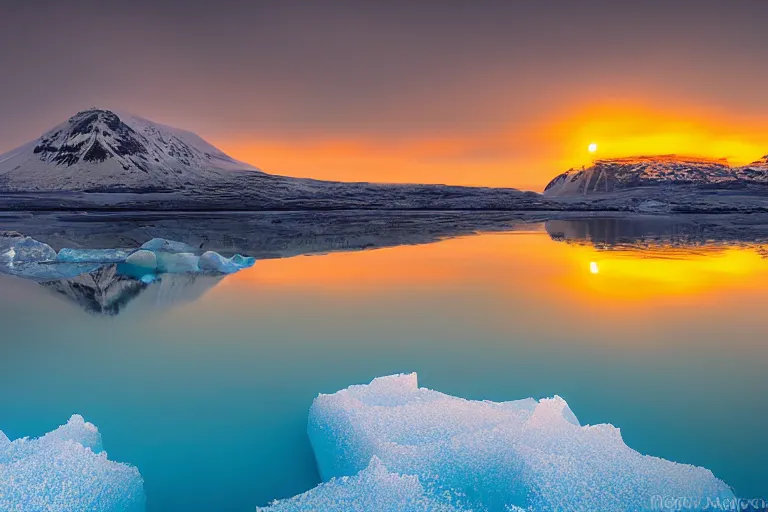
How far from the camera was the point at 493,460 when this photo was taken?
2084 millimetres

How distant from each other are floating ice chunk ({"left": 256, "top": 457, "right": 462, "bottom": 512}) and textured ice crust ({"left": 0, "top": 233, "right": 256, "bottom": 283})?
6.01 metres

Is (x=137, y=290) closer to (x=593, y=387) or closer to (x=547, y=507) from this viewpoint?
(x=593, y=387)

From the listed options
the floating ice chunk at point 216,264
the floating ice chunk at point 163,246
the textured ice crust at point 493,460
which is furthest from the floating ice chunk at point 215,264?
the textured ice crust at point 493,460

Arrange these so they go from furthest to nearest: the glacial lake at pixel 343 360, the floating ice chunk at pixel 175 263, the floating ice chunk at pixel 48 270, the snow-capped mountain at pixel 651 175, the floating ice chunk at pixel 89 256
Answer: the snow-capped mountain at pixel 651 175
the floating ice chunk at pixel 89 256
the floating ice chunk at pixel 175 263
the floating ice chunk at pixel 48 270
the glacial lake at pixel 343 360

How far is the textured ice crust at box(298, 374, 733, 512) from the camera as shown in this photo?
6.30 ft

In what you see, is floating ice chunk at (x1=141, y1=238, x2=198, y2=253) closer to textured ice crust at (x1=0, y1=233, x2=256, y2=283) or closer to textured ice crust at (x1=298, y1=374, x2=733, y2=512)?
textured ice crust at (x1=0, y1=233, x2=256, y2=283)

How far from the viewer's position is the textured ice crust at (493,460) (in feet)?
6.30

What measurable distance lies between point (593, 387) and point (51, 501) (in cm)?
271

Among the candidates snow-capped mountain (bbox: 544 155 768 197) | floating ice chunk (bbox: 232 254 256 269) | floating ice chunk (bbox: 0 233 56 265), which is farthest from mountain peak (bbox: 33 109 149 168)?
floating ice chunk (bbox: 232 254 256 269)

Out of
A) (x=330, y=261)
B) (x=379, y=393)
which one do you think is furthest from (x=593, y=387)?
(x=330, y=261)

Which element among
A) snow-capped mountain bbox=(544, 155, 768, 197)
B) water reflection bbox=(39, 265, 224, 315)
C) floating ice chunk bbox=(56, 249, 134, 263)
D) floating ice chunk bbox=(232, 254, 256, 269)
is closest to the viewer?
water reflection bbox=(39, 265, 224, 315)

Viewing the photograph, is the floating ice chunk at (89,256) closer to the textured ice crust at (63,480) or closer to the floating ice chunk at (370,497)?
the textured ice crust at (63,480)

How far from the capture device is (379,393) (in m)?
2.84

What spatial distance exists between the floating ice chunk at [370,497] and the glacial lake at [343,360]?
14.5 inches
